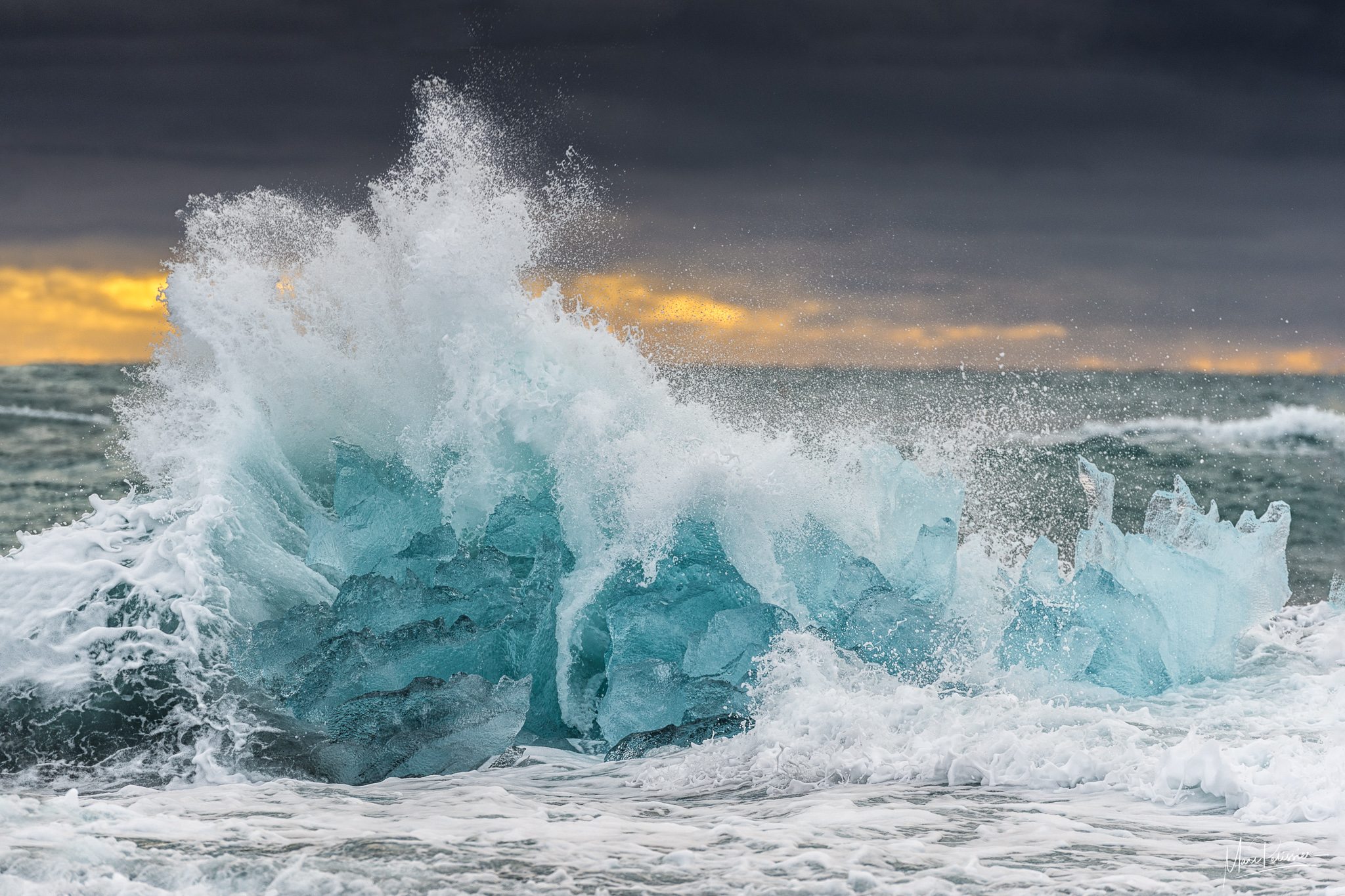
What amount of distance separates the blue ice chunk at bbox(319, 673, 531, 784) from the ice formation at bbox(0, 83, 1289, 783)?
1 centimetres

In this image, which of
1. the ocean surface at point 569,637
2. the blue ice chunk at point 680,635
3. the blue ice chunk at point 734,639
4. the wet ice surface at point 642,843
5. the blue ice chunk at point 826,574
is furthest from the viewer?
the blue ice chunk at point 826,574

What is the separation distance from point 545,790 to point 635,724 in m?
0.87

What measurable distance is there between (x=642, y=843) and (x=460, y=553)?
10.5 feet

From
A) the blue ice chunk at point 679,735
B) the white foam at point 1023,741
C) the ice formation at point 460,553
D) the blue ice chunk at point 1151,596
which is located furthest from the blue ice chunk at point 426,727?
the blue ice chunk at point 1151,596

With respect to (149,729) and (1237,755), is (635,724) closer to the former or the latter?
(149,729)

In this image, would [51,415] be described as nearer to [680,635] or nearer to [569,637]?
[569,637]

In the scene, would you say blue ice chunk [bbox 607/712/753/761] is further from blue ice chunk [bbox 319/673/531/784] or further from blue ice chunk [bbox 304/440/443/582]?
blue ice chunk [bbox 304/440/443/582]

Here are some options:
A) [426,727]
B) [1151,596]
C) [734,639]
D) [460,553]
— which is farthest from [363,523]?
[1151,596]

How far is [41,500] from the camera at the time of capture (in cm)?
1862

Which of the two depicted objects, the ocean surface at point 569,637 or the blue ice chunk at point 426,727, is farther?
the blue ice chunk at point 426,727

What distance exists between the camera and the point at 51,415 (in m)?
34.6

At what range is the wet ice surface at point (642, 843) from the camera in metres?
4.38

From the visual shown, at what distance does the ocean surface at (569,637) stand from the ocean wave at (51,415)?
83.5ft

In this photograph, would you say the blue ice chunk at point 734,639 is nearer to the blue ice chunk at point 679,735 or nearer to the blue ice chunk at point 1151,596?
the blue ice chunk at point 679,735
